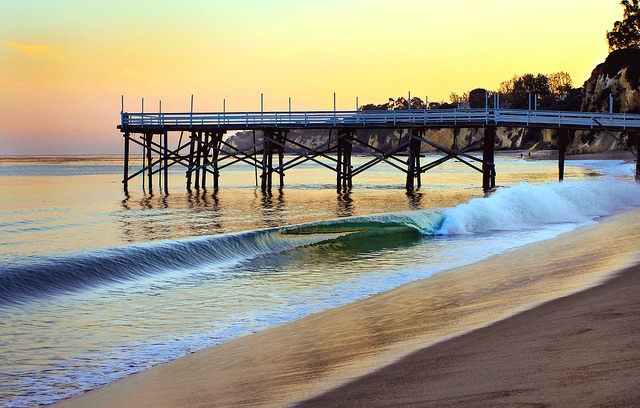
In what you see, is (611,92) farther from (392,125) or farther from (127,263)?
(127,263)

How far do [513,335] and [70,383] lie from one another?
3.45m

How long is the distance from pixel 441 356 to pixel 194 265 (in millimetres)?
9299

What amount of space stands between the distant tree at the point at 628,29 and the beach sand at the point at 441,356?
7857 centimetres

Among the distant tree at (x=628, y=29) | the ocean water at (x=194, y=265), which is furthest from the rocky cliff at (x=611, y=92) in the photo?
the ocean water at (x=194, y=265)

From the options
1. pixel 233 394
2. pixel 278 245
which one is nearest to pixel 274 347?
pixel 233 394

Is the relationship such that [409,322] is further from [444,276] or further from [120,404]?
[444,276]

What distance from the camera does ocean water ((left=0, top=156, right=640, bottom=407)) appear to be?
7.03 m

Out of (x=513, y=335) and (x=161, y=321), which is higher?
(x=513, y=335)

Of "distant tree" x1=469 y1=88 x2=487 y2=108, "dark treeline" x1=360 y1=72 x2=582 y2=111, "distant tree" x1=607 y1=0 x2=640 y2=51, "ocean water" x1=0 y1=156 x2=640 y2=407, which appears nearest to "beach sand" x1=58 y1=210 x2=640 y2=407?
"ocean water" x1=0 y1=156 x2=640 y2=407

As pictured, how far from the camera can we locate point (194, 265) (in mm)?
13562

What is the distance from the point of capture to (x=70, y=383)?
582 centimetres

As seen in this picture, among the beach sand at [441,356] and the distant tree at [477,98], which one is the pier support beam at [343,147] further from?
the distant tree at [477,98]

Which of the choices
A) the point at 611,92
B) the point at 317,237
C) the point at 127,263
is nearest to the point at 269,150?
the point at 317,237

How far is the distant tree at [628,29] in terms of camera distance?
78750mm
